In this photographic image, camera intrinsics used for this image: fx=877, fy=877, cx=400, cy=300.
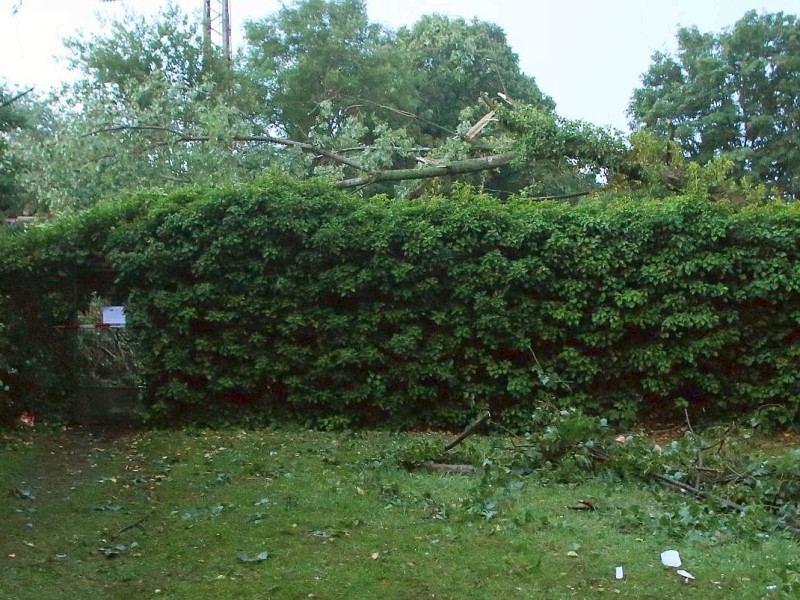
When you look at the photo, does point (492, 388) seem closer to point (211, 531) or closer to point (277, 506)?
point (277, 506)

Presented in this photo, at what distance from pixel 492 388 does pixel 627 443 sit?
403cm

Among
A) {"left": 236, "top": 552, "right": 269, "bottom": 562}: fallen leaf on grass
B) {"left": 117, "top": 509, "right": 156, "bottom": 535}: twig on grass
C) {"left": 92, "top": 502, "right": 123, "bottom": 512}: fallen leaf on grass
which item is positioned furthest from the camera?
{"left": 92, "top": 502, "right": 123, "bottom": 512}: fallen leaf on grass

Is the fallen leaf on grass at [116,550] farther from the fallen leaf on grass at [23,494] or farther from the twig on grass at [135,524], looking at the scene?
the fallen leaf on grass at [23,494]

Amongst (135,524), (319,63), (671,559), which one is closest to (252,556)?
(135,524)

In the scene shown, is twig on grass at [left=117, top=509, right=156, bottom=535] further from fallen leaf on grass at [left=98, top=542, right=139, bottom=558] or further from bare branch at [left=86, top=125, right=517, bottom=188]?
bare branch at [left=86, top=125, right=517, bottom=188]

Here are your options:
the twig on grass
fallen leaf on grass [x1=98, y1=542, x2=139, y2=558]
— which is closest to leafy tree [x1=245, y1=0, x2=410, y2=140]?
the twig on grass

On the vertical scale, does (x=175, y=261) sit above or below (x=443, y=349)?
above

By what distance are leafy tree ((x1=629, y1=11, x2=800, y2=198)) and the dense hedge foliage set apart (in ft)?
61.7

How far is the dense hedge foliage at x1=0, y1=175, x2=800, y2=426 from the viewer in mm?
11648

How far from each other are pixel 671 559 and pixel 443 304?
7135mm

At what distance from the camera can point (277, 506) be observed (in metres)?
6.97

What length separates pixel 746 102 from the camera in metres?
30.5

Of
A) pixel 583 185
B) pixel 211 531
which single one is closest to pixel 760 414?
pixel 211 531

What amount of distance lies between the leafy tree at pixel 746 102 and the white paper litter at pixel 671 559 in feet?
84.6
